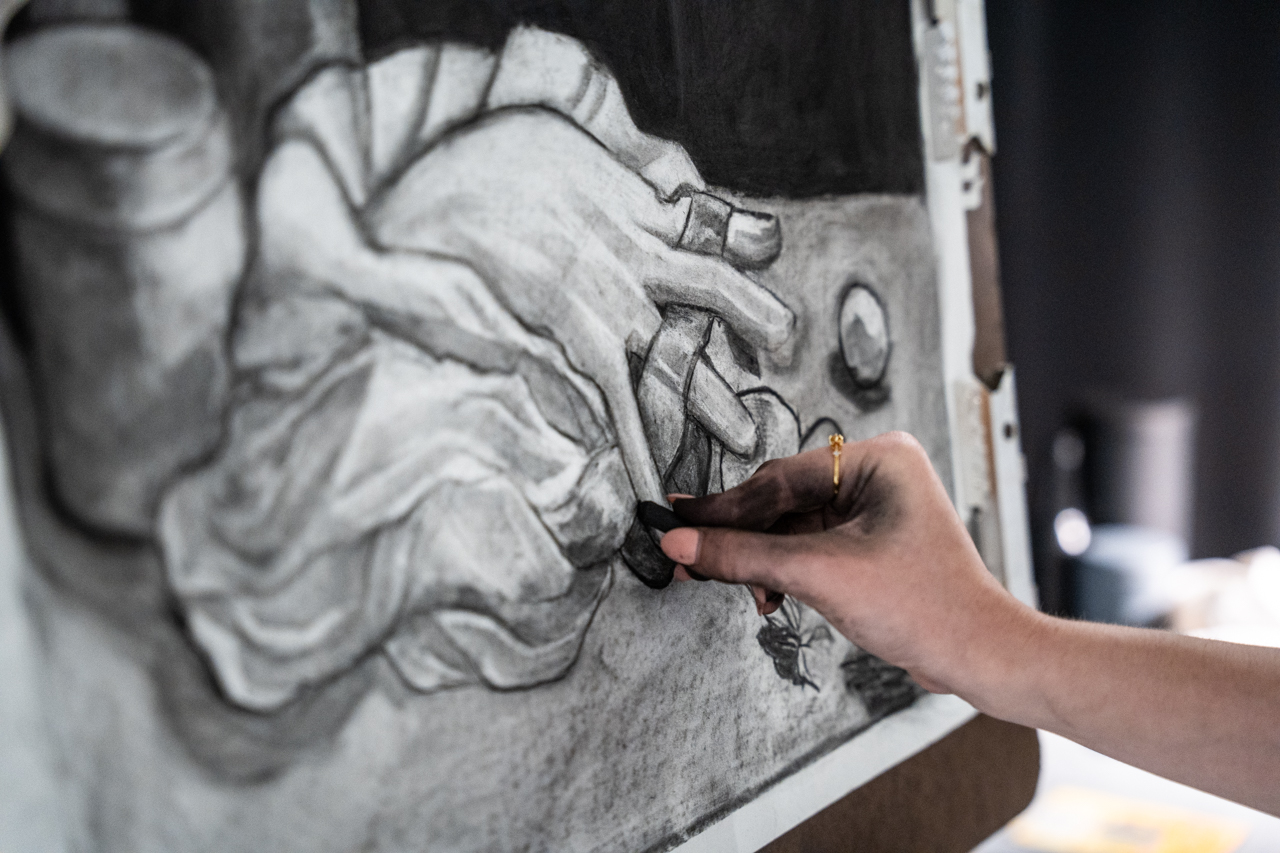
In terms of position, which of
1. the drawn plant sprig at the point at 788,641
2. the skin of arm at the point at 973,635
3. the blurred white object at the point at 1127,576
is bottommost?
the blurred white object at the point at 1127,576

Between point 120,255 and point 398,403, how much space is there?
0.17 m

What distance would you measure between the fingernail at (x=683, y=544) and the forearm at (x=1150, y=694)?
0.77 feet

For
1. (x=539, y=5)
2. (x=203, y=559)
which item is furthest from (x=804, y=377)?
(x=203, y=559)

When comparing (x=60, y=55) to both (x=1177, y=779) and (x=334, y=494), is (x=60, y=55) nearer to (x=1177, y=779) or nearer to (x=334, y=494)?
(x=334, y=494)

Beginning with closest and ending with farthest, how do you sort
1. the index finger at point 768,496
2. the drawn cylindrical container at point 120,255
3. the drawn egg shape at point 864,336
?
the drawn cylindrical container at point 120,255 → the index finger at point 768,496 → the drawn egg shape at point 864,336

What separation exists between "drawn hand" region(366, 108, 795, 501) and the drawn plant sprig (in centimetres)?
21

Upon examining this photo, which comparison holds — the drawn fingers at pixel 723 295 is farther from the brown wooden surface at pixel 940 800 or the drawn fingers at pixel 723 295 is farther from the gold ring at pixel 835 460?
the brown wooden surface at pixel 940 800

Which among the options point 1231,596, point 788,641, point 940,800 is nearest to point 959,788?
point 940,800

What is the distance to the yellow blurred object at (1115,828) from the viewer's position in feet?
3.78

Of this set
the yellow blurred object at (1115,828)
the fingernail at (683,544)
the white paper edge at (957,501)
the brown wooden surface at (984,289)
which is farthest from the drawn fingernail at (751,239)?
the yellow blurred object at (1115,828)

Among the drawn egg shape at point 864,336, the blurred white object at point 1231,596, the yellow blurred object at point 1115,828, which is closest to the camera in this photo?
the drawn egg shape at point 864,336

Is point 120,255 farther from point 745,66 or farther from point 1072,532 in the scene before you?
point 1072,532

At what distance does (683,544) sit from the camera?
66cm

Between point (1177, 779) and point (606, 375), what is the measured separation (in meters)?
0.54
